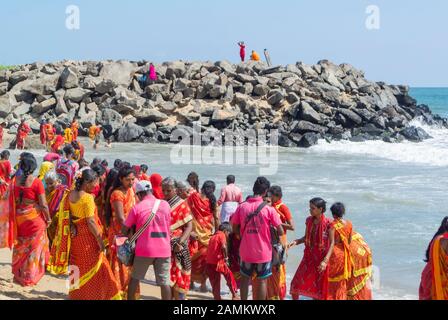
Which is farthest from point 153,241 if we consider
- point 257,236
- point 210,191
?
point 210,191

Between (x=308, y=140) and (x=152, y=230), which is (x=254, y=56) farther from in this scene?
(x=152, y=230)

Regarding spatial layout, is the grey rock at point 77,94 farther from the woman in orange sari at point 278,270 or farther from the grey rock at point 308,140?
the woman in orange sari at point 278,270

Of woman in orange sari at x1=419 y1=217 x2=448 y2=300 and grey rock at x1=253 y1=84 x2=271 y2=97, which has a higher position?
grey rock at x1=253 y1=84 x2=271 y2=97

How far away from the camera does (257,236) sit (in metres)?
5.89

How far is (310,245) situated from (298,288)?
0.48 meters

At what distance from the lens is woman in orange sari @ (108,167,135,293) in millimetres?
6070

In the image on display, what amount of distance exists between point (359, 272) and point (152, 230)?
2.35 meters

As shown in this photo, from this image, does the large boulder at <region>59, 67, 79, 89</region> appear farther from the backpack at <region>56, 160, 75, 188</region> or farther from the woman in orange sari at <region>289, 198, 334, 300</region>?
the woman in orange sari at <region>289, 198, 334, 300</region>

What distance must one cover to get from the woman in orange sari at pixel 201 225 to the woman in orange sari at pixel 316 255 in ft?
4.15

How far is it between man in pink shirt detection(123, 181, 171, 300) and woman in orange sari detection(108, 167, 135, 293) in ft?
1.68

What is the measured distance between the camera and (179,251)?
5.99 meters

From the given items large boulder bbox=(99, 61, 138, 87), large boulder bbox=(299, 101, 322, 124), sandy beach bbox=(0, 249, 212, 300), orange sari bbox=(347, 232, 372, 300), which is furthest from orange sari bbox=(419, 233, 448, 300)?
large boulder bbox=(99, 61, 138, 87)

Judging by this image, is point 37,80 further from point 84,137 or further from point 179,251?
point 179,251
